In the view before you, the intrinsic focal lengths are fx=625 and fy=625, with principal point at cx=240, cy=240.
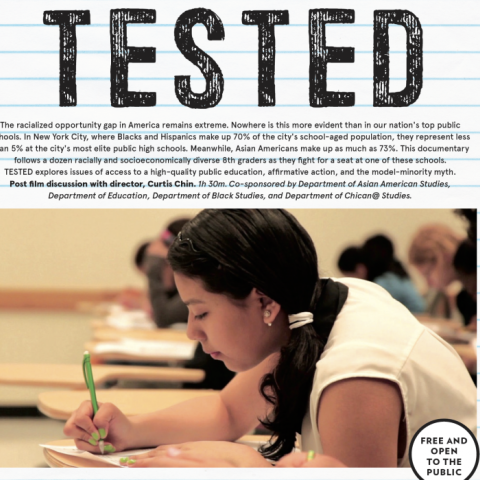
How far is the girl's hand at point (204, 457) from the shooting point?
0.91 m

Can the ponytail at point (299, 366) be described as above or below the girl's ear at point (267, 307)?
below

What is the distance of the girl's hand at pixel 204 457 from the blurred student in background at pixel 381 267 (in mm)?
1876

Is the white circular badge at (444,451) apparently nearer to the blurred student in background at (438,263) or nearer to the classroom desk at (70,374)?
the blurred student in background at (438,263)

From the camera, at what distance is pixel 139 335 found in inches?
106

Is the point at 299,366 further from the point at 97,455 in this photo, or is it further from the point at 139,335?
the point at 139,335

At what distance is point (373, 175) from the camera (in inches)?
39.0

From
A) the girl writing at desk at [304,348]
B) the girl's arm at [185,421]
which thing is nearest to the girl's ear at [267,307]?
the girl writing at desk at [304,348]

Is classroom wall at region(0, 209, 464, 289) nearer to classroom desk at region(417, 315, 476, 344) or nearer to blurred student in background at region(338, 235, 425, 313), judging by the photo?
blurred student in background at region(338, 235, 425, 313)

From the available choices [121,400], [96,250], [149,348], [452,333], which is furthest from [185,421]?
[96,250]

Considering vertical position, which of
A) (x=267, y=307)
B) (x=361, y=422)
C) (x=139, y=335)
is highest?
(x=267, y=307)

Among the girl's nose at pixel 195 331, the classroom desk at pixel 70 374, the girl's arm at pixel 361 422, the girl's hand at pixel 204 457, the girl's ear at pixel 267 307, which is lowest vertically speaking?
the classroom desk at pixel 70 374

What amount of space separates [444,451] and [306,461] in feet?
0.74

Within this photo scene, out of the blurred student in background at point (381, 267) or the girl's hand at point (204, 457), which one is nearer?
the girl's hand at point (204, 457)
